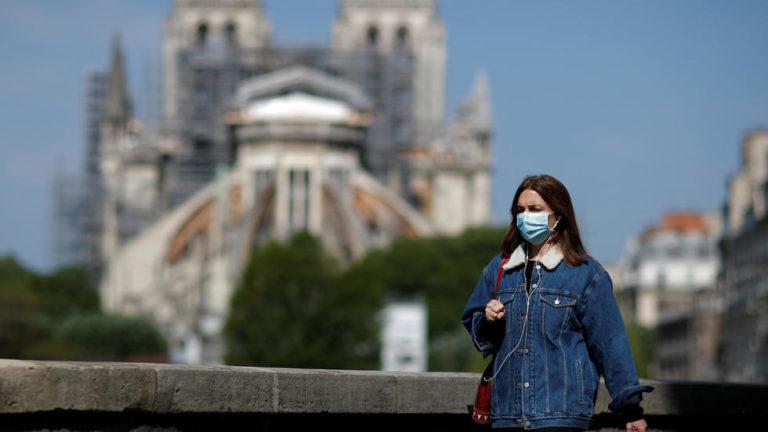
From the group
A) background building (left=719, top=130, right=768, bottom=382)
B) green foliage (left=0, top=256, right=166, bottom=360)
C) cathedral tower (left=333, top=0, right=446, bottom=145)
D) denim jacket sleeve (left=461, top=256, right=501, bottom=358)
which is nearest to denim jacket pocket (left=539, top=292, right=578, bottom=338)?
denim jacket sleeve (left=461, top=256, right=501, bottom=358)

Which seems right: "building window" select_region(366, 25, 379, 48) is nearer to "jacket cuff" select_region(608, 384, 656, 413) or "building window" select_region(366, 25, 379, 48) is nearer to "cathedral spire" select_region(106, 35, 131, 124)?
"cathedral spire" select_region(106, 35, 131, 124)

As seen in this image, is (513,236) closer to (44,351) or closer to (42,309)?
(44,351)

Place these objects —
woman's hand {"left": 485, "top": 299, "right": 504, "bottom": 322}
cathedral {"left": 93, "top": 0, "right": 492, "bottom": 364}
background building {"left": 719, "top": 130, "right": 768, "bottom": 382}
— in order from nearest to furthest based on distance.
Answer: woman's hand {"left": 485, "top": 299, "right": 504, "bottom": 322} < background building {"left": 719, "top": 130, "right": 768, "bottom": 382} < cathedral {"left": 93, "top": 0, "right": 492, "bottom": 364}

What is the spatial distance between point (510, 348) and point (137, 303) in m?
147

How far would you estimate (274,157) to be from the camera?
546 ft

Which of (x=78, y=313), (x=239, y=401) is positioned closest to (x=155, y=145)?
(x=78, y=313)

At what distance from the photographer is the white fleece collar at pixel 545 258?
11.4 m

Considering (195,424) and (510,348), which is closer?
(510,348)

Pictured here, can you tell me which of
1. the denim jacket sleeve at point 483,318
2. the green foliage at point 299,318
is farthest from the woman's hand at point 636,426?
the green foliage at point 299,318

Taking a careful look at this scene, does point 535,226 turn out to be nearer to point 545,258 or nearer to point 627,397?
point 545,258

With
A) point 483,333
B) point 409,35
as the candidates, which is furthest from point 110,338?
point 483,333

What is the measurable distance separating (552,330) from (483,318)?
0.38 meters

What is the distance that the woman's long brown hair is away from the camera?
37.5 feet

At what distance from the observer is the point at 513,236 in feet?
38.1
